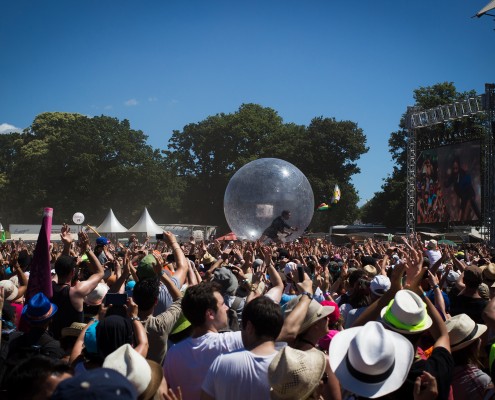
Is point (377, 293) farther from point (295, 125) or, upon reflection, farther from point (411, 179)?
point (295, 125)

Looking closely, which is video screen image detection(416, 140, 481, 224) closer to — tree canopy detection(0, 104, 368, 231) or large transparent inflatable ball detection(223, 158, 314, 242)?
large transparent inflatable ball detection(223, 158, 314, 242)

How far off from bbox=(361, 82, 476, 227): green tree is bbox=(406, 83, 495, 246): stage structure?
16.0 meters

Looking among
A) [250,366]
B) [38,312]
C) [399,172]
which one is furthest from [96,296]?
[399,172]

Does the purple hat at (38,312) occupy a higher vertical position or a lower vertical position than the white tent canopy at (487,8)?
lower

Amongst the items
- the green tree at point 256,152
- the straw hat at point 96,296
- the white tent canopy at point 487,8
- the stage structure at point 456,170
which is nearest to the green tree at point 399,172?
the green tree at point 256,152

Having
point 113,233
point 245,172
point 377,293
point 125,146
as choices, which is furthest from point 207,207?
point 377,293

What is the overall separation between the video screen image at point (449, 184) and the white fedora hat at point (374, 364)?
956 inches

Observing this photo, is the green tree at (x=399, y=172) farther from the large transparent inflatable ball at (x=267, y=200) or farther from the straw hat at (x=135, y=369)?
the straw hat at (x=135, y=369)

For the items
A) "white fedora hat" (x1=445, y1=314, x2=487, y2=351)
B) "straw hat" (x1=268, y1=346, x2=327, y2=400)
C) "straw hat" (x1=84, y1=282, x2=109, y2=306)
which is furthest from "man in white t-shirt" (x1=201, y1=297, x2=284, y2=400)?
"straw hat" (x1=84, y1=282, x2=109, y2=306)

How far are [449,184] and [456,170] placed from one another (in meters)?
0.71

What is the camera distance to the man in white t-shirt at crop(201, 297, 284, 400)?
9.76 feet

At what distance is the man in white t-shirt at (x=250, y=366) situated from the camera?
297cm

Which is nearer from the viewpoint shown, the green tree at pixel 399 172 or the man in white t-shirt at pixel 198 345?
the man in white t-shirt at pixel 198 345

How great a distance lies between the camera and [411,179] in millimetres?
29250
